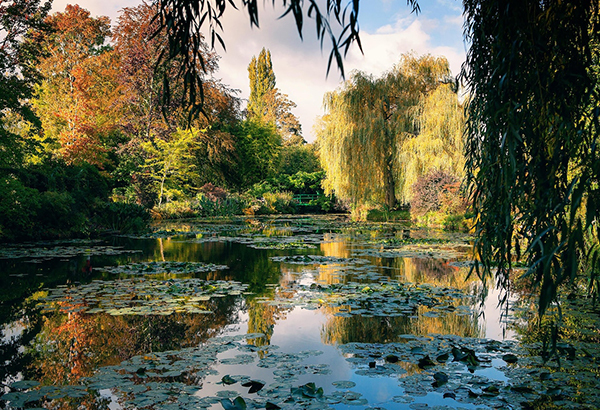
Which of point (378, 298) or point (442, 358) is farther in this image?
point (378, 298)

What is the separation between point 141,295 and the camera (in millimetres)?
5480

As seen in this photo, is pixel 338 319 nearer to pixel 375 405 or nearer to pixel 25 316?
pixel 375 405

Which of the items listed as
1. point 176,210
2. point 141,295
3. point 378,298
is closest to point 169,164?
point 176,210

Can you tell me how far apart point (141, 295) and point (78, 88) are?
23.6 metres

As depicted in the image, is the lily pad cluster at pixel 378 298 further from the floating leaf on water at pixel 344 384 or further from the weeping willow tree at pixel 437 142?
the weeping willow tree at pixel 437 142

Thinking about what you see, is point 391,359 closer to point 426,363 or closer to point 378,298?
point 426,363

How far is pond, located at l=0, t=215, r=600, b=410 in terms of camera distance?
105 inches

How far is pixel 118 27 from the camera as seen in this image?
25250 mm

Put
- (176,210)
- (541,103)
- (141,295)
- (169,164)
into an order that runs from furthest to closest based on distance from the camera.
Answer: (169,164), (176,210), (141,295), (541,103)

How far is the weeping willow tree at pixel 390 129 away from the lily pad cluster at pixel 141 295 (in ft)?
43.7

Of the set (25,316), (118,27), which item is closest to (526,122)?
(25,316)

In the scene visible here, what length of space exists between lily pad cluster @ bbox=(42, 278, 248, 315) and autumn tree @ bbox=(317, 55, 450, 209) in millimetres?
13793

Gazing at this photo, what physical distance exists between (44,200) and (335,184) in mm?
Answer: 12337

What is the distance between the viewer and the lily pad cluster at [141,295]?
15.7ft
